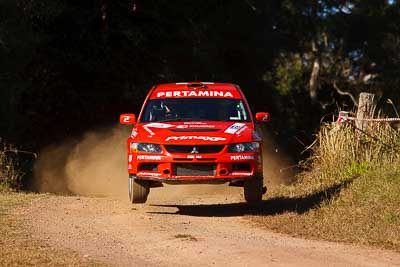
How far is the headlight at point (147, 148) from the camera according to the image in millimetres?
12445

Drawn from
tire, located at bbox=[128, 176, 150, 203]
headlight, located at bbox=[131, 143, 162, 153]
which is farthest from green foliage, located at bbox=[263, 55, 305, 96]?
headlight, located at bbox=[131, 143, 162, 153]

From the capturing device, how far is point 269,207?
13625 millimetres

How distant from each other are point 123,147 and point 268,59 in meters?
11.9

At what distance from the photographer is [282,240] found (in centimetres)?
1055

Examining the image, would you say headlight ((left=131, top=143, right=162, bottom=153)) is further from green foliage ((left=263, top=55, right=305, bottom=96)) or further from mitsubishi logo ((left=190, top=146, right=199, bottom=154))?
green foliage ((left=263, top=55, right=305, bottom=96))

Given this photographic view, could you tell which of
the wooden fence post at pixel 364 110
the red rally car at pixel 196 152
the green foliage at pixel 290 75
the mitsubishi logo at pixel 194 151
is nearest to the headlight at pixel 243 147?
the red rally car at pixel 196 152

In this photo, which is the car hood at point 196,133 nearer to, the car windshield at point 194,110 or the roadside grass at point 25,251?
the car windshield at point 194,110

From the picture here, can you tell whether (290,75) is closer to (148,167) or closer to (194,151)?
(148,167)

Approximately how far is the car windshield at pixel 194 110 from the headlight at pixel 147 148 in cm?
108

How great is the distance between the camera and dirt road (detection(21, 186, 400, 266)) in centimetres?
920

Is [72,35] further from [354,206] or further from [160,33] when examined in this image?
[354,206]

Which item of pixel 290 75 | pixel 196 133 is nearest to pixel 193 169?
pixel 196 133

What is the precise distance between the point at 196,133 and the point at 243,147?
27.6 inches

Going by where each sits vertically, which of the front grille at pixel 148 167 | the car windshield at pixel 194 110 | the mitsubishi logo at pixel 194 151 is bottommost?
the front grille at pixel 148 167
